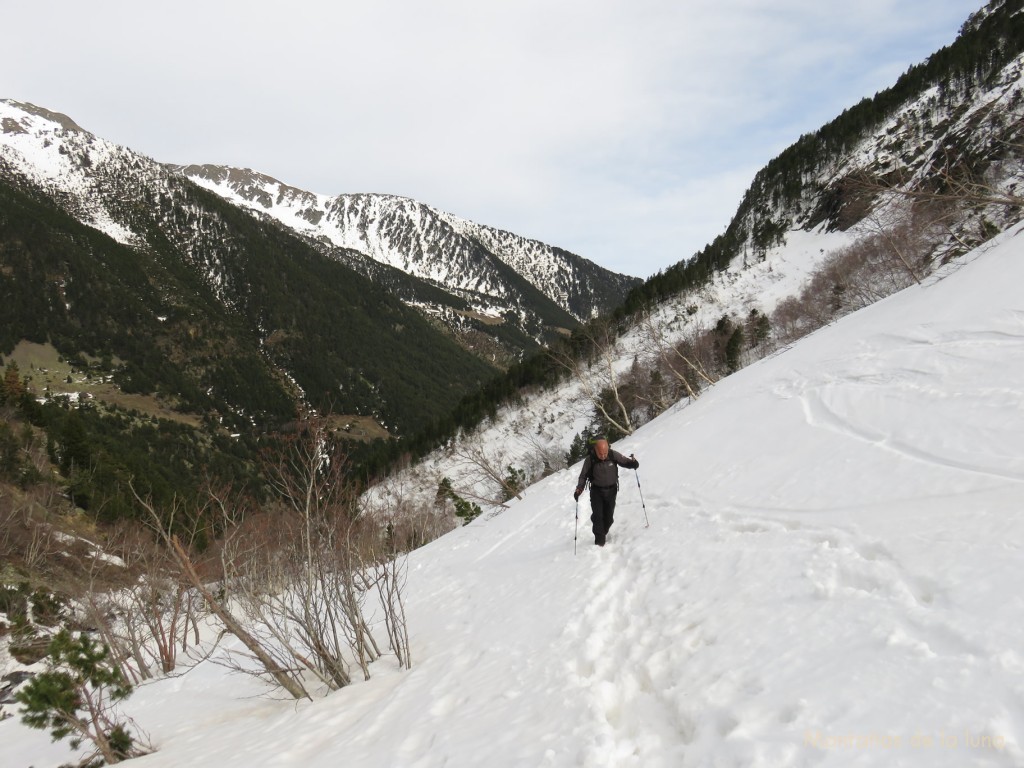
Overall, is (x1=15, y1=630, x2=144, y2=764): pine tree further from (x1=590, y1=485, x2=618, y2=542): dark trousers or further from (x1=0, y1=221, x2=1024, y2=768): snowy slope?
(x1=590, y1=485, x2=618, y2=542): dark trousers

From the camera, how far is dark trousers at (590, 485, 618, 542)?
9312mm

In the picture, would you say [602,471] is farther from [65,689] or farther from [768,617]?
[65,689]

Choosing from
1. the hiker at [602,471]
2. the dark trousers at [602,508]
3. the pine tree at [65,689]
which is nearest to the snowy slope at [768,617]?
the dark trousers at [602,508]

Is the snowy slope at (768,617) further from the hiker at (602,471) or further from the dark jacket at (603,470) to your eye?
the dark jacket at (603,470)

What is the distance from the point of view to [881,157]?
60.1m

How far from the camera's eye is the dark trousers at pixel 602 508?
9.31 m

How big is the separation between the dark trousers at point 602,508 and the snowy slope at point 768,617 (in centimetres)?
46

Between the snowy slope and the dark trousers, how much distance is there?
457mm

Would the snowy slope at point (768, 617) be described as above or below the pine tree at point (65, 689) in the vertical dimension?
below

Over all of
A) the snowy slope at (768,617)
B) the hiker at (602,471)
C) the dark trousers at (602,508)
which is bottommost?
the snowy slope at (768,617)

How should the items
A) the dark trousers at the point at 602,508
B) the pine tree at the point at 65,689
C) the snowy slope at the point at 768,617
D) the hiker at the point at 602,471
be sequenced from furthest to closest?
the dark trousers at the point at 602,508 → the hiker at the point at 602,471 → the pine tree at the point at 65,689 → the snowy slope at the point at 768,617

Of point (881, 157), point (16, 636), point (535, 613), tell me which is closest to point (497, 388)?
point (881, 157)

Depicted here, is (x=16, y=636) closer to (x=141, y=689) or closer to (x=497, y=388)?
(x=141, y=689)

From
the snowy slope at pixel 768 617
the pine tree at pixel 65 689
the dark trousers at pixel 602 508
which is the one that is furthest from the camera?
the dark trousers at pixel 602 508
